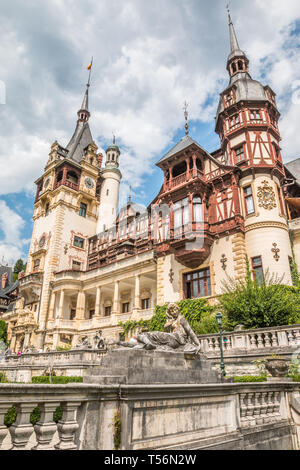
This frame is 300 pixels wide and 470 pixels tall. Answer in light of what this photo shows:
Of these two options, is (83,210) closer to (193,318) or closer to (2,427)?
(193,318)

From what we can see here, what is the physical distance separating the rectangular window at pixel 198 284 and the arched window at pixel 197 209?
413 centimetres

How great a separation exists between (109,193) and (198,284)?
28504mm

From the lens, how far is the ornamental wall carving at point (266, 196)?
78.9 ft

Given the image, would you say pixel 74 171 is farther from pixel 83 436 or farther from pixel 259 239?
pixel 83 436

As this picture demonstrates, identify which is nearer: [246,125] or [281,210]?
[281,210]

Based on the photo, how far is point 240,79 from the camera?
30.6 metres

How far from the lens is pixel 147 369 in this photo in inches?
241

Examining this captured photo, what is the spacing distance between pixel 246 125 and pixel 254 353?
20333mm

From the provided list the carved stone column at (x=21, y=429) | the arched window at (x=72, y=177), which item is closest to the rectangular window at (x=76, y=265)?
the arched window at (x=72, y=177)

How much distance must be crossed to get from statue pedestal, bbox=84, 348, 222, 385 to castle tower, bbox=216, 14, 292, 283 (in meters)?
16.6

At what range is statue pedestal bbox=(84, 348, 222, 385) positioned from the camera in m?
5.82

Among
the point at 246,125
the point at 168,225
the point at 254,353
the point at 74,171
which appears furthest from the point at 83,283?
the point at 254,353

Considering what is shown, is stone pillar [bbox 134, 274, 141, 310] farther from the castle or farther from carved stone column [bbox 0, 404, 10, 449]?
carved stone column [bbox 0, 404, 10, 449]

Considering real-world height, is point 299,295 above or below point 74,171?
below
